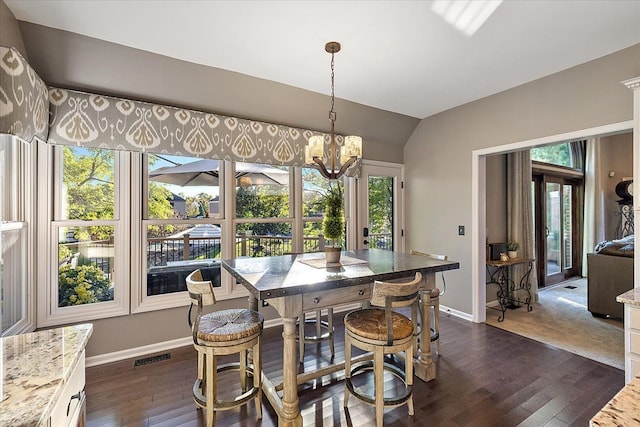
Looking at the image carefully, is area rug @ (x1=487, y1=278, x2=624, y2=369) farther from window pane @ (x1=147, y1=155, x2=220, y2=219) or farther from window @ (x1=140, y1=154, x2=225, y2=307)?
window pane @ (x1=147, y1=155, x2=220, y2=219)

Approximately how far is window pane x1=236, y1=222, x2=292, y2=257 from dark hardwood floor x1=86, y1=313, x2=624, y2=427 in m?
1.14

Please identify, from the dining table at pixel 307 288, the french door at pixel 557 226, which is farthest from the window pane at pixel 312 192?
the french door at pixel 557 226

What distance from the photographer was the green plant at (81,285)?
2693mm

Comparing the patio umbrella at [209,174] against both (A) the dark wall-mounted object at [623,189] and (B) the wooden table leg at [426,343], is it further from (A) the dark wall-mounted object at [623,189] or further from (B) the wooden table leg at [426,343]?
(A) the dark wall-mounted object at [623,189]

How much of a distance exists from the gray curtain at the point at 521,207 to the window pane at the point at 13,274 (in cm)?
560

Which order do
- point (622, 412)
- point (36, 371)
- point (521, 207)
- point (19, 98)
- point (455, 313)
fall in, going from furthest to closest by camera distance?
1. point (521, 207)
2. point (455, 313)
3. point (19, 98)
4. point (36, 371)
5. point (622, 412)

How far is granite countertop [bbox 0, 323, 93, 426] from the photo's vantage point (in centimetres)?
77

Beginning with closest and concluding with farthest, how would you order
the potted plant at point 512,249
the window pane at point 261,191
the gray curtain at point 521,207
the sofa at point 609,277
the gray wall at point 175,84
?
1. the gray wall at point 175,84
2. the window pane at point 261,191
3. the sofa at point 609,277
4. the potted plant at point 512,249
5. the gray curtain at point 521,207

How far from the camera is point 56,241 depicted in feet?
8.62

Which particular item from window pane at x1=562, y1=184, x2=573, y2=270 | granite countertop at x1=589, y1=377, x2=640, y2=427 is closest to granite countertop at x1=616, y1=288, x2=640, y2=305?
granite countertop at x1=589, y1=377, x2=640, y2=427

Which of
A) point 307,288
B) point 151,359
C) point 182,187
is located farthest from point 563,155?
point 151,359

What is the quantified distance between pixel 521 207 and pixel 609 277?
1303mm

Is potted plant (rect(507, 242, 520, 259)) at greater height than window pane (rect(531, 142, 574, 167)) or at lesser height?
lesser

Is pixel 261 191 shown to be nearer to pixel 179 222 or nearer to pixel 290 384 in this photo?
pixel 179 222
